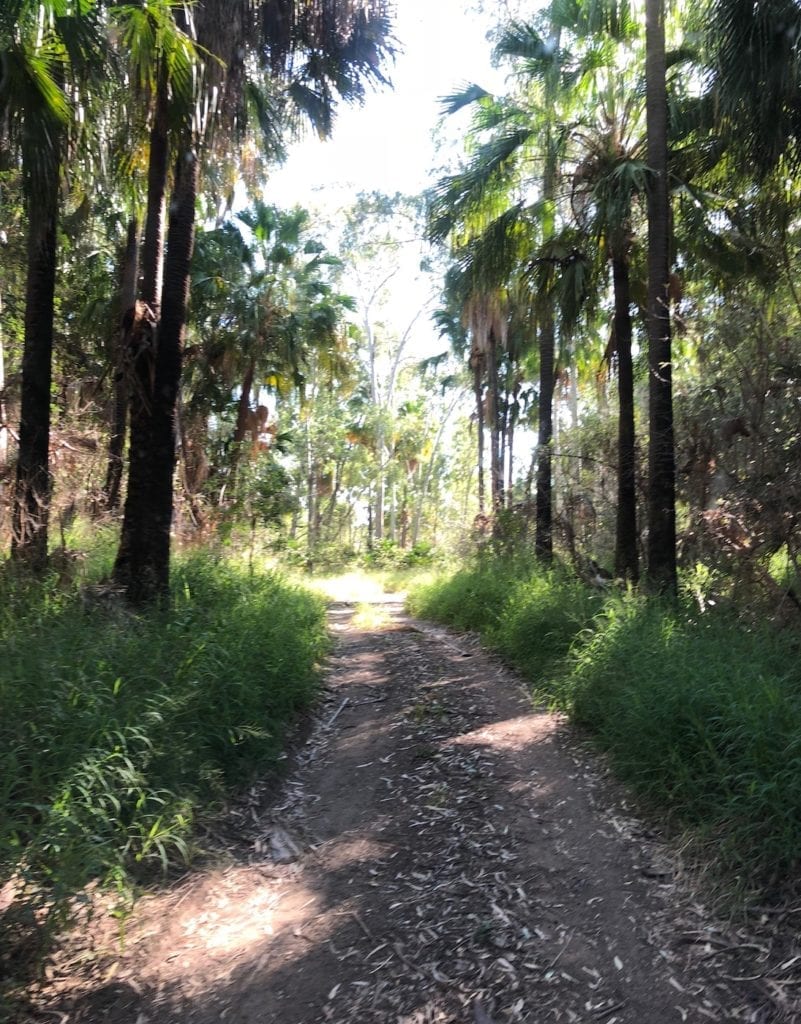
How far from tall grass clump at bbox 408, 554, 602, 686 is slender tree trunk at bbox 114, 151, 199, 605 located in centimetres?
412

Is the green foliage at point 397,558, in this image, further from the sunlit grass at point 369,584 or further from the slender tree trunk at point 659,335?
the slender tree trunk at point 659,335

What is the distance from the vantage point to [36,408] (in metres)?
8.12

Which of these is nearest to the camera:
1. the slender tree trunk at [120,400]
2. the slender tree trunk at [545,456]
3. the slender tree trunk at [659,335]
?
the slender tree trunk at [120,400]

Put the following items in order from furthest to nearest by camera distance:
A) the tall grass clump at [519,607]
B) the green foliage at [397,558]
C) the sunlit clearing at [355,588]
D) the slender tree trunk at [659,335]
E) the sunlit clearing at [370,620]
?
the green foliage at [397,558]
the sunlit clearing at [355,588]
the sunlit clearing at [370,620]
the slender tree trunk at [659,335]
the tall grass clump at [519,607]

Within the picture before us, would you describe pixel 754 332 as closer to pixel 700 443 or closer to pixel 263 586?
pixel 700 443

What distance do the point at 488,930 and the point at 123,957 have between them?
1666mm

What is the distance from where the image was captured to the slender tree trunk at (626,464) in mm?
10164

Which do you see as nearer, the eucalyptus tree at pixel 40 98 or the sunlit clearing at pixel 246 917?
the sunlit clearing at pixel 246 917

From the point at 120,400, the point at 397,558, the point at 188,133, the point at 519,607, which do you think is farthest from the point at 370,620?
the point at 397,558

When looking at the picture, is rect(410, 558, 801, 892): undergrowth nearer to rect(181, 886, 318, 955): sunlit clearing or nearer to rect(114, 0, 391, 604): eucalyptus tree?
rect(181, 886, 318, 955): sunlit clearing

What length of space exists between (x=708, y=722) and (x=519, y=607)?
5.21m

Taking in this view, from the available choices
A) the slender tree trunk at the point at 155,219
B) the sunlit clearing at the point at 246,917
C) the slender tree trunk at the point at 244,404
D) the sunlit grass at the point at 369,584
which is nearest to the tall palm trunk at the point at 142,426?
the slender tree trunk at the point at 155,219

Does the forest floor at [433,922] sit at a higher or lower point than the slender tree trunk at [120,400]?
lower

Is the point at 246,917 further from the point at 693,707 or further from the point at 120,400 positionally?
the point at 120,400
